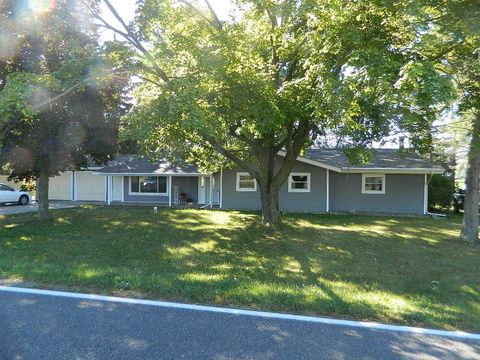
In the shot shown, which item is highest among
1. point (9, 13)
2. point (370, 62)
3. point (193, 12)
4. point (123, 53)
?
point (193, 12)

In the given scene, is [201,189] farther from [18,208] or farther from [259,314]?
[259,314]

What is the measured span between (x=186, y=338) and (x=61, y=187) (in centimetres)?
2734

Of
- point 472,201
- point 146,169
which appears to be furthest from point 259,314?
point 146,169

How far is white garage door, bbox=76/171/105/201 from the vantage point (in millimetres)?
27641

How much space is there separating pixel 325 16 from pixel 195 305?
21.6 ft

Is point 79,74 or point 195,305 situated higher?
point 79,74

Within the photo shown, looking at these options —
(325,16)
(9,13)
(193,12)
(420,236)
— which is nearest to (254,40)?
(193,12)

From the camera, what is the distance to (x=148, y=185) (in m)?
25.5

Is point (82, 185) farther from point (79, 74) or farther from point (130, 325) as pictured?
point (130, 325)

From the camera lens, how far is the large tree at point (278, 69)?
25.5 feet

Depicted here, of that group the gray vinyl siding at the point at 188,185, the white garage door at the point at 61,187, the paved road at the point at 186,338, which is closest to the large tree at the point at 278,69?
the paved road at the point at 186,338

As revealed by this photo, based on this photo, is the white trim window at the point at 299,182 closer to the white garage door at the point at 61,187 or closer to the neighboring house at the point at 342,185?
the neighboring house at the point at 342,185

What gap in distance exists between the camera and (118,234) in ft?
39.0

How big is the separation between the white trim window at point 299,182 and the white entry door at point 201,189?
6370 mm
